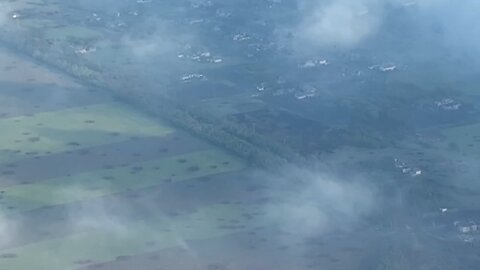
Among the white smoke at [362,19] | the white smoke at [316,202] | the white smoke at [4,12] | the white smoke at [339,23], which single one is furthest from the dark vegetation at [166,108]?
the white smoke at [339,23]

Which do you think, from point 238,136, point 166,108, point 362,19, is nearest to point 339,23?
point 362,19

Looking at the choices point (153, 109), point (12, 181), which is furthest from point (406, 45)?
point (12, 181)

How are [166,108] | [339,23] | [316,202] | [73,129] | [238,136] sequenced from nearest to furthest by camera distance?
1. [316,202]
2. [238,136]
3. [73,129]
4. [166,108]
5. [339,23]

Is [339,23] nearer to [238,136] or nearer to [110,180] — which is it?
[238,136]

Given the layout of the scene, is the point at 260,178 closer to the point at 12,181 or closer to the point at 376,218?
the point at 376,218

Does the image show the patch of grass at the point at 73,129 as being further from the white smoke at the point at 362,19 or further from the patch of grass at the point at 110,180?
the white smoke at the point at 362,19

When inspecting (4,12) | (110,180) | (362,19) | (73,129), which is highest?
(4,12)

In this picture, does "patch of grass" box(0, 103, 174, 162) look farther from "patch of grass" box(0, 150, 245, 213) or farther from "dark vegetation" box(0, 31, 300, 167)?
"patch of grass" box(0, 150, 245, 213)

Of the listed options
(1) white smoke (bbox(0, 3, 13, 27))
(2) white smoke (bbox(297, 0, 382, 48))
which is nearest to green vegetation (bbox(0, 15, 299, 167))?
(1) white smoke (bbox(0, 3, 13, 27))

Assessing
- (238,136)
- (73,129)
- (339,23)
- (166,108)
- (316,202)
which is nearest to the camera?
(316,202)
